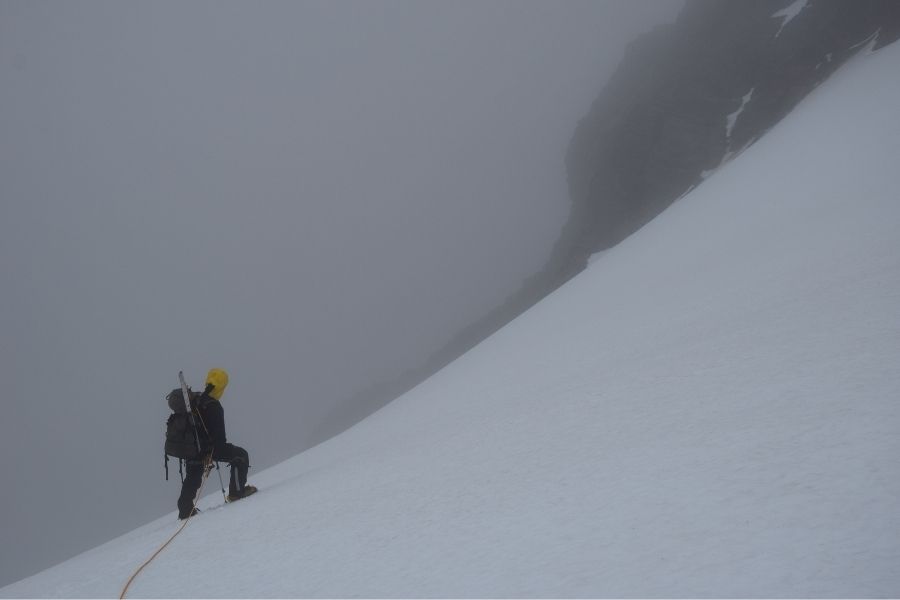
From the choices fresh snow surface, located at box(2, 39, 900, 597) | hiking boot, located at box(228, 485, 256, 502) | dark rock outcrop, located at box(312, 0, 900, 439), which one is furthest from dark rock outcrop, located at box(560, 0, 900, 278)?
hiking boot, located at box(228, 485, 256, 502)

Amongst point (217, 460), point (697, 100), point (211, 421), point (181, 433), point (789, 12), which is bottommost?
point (217, 460)

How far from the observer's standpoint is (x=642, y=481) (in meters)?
3.46

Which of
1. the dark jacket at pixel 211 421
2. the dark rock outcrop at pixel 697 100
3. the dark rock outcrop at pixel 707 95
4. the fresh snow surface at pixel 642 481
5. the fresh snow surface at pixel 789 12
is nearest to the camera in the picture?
the fresh snow surface at pixel 642 481

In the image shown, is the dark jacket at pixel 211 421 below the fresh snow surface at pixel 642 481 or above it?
above

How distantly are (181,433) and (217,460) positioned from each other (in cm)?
68

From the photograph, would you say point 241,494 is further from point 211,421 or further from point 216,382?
point 216,382

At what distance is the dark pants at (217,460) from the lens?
7.06 metres

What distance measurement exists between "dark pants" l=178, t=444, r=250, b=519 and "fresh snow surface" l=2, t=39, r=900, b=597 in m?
0.68

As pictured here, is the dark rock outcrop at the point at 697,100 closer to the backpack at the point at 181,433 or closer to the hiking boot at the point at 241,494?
the hiking boot at the point at 241,494

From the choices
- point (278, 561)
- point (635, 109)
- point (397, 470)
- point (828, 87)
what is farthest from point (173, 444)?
point (635, 109)

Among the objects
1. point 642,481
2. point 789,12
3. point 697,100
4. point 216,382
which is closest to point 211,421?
point 216,382

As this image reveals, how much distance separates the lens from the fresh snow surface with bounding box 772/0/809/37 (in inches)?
1663

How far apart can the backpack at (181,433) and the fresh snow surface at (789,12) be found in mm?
51184

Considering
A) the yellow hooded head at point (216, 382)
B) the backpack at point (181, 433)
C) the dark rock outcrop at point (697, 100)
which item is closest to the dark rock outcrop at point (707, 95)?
the dark rock outcrop at point (697, 100)
